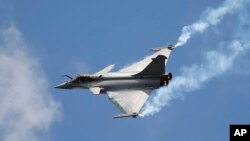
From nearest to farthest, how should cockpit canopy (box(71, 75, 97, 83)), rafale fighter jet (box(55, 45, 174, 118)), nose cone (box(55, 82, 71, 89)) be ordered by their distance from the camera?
rafale fighter jet (box(55, 45, 174, 118)) → cockpit canopy (box(71, 75, 97, 83)) → nose cone (box(55, 82, 71, 89))

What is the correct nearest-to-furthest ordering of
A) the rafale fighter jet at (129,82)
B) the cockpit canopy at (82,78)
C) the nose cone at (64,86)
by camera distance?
the rafale fighter jet at (129,82)
the cockpit canopy at (82,78)
the nose cone at (64,86)

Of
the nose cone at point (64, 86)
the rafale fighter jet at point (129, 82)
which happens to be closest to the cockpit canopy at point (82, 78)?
the rafale fighter jet at point (129, 82)

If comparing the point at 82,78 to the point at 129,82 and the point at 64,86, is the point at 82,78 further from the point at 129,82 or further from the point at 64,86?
the point at 129,82

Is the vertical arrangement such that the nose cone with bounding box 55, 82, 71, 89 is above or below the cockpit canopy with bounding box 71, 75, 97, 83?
below

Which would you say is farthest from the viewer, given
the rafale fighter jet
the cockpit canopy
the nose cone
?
the nose cone

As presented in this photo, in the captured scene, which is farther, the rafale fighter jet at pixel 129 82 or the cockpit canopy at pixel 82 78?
the cockpit canopy at pixel 82 78

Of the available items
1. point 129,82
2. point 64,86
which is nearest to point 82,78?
point 64,86

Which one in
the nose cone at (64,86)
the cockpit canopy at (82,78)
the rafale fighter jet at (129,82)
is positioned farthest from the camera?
the nose cone at (64,86)

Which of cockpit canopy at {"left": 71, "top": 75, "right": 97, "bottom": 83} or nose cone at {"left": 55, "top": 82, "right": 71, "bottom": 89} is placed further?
nose cone at {"left": 55, "top": 82, "right": 71, "bottom": 89}

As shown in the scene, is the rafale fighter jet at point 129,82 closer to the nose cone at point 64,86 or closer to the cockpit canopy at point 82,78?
the cockpit canopy at point 82,78

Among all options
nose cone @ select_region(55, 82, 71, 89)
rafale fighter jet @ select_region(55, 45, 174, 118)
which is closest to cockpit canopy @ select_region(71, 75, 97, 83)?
rafale fighter jet @ select_region(55, 45, 174, 118)

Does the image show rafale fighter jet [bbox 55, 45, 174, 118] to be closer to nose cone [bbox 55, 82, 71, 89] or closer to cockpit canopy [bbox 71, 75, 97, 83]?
cockpit canopy [bbox 71, 75, 97, 83]

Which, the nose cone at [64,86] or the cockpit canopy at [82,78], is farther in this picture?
the nose cone at [64,86]

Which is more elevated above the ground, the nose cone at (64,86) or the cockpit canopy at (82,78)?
the cockpit canopy at (82,78)
